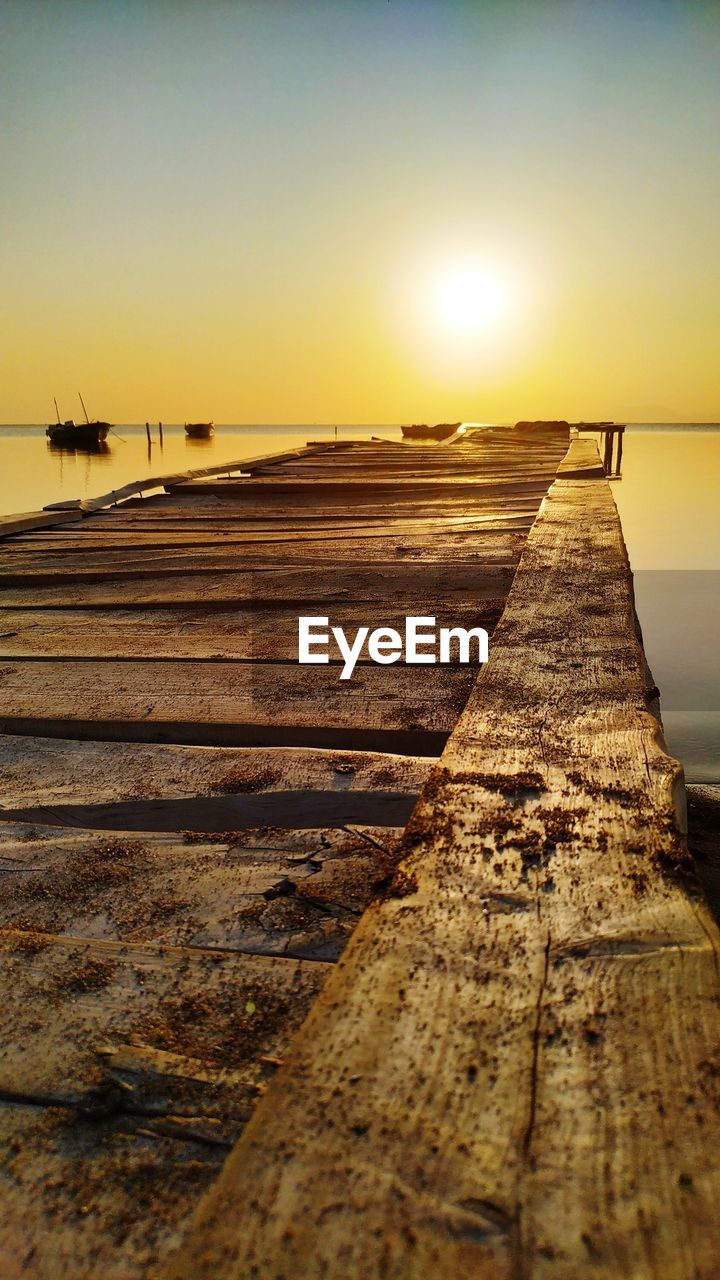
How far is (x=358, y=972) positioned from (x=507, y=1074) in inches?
5.8

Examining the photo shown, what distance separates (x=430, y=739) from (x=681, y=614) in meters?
8.93

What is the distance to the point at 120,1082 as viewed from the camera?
73 centimetres

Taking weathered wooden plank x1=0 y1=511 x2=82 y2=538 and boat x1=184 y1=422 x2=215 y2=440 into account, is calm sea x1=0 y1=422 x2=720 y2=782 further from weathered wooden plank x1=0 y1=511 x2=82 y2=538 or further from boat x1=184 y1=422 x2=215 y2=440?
boat x1=184 y1=422 x2=215 y2=440

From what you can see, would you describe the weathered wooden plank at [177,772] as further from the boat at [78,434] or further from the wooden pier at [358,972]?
the boat at [78,434]

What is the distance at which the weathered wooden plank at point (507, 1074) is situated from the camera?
1.49ft

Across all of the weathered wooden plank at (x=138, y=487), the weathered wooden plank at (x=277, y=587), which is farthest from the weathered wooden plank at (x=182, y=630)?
the weathered wooden plank at (x=138, y=487)

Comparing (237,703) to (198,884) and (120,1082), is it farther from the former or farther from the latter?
(120,1082)

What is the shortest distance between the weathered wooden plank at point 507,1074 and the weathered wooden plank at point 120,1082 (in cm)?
16

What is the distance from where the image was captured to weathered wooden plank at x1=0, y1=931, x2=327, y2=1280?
613mm

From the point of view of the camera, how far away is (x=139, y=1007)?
0.81m

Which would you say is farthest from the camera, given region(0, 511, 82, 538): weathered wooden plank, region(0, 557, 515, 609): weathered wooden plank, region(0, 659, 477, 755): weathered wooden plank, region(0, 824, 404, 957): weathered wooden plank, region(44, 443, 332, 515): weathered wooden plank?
region(44, 443, 332, 515): weathered wooden plank

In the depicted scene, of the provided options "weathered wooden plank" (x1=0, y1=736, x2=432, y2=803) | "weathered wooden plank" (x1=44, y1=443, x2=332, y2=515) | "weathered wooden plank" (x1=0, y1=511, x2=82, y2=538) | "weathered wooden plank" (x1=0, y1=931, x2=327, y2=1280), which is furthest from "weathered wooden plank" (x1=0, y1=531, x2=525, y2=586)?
"weathered wooden plank" (x1=0, y1=931, x2=327, y2=1280)

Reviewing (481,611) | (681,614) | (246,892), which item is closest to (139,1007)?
(246,892)

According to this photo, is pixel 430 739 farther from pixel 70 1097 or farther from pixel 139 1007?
pixel 70 1097
